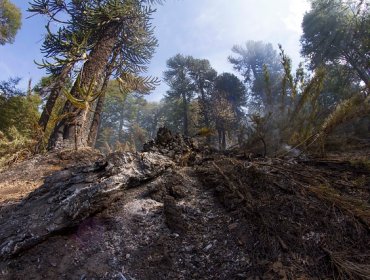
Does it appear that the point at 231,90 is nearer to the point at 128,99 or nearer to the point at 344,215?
the point at 128,99

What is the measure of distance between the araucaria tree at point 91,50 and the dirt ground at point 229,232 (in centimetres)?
293

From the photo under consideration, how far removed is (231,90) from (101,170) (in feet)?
67.4

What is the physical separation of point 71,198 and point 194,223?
3.37ft

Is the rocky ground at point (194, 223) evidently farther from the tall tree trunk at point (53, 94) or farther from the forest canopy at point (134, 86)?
the tall tree trunk at point (53, 94)

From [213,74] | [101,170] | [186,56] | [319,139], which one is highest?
[186,56]

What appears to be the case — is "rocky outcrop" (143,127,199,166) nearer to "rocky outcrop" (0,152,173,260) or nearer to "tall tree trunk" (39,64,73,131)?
"rocky outcrop" (0,152,173,260)

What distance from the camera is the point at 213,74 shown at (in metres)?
23.0

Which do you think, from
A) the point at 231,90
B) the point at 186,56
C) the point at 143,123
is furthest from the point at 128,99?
the point at 231,90

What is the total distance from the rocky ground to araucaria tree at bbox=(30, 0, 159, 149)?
2.56 metres

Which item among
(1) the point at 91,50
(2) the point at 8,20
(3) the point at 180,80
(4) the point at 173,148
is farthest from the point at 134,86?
(3) the point at 180,80

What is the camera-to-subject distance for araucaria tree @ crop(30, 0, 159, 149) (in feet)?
17.9

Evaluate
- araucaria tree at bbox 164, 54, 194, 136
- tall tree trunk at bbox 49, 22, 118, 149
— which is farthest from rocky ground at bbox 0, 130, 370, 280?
araucaria tree at bbox 164, 54, 194, 136

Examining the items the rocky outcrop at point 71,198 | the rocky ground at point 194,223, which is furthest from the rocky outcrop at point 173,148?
the rocky ground at point 194,223

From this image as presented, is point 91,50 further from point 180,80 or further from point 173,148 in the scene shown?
point 180,80
